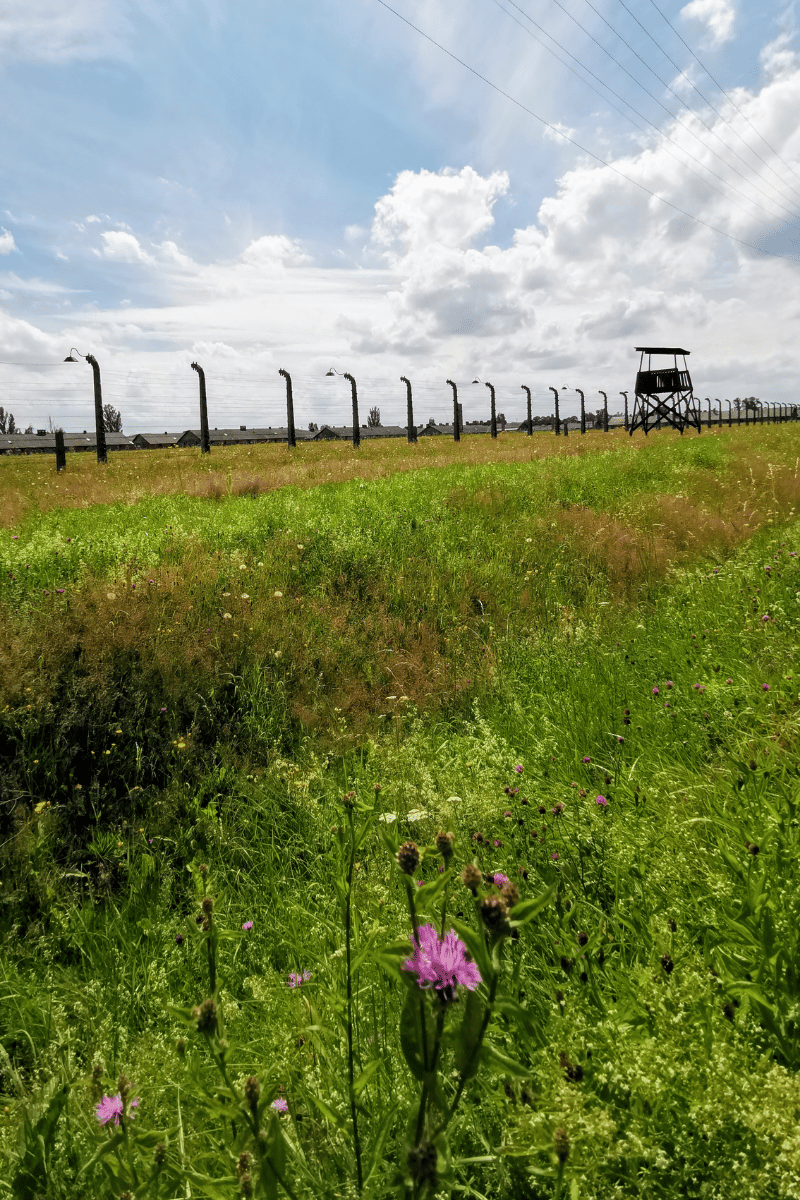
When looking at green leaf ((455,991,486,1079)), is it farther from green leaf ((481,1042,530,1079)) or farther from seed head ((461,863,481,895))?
seed head ((461,863,481,895))

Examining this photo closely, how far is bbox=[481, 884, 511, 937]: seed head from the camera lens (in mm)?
709

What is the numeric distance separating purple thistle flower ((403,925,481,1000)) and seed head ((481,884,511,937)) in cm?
15

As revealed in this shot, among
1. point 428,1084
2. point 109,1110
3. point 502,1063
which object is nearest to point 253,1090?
point 428,1084

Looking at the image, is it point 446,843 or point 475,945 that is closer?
point 475,945

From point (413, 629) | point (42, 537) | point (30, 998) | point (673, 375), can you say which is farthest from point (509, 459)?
point (673, 375)

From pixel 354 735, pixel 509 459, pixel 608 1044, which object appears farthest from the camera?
pixel 509 459

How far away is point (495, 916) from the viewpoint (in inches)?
28.4

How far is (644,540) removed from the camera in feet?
26.5

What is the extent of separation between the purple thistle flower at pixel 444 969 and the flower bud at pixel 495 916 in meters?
0.15

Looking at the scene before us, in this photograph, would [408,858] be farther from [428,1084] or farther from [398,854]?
[428,1084]

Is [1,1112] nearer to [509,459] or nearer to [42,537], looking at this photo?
[42,537]

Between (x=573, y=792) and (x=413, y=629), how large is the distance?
338 centimetres

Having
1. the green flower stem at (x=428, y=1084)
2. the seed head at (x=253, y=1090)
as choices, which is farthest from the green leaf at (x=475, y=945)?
the seed head at (x=253, y=1090)

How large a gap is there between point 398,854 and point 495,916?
0.20 meters
